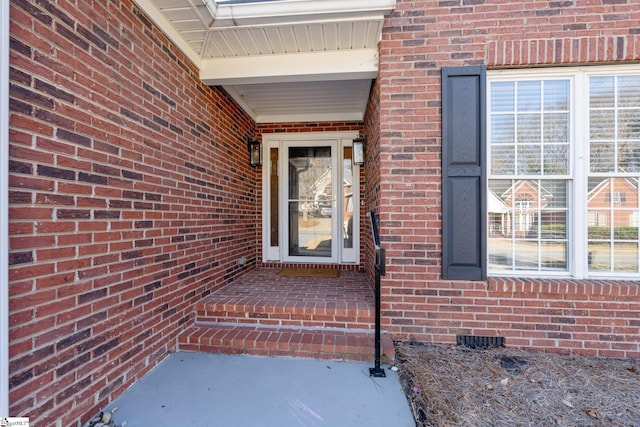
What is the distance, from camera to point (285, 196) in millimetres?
4664

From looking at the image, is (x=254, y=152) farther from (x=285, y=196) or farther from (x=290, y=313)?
(x=290, y=313)

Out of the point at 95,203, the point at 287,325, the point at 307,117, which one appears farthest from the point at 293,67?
the point at 287,325

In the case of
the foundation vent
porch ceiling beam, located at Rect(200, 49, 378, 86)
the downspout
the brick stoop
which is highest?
porch ceiling beam, located at Rect(200, 49, 378, 86)

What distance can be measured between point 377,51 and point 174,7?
182 cm

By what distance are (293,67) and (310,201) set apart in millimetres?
2243

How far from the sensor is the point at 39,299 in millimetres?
1406

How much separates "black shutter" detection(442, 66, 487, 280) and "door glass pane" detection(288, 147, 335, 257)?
224cm

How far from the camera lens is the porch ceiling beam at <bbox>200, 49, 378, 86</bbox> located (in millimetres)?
2762

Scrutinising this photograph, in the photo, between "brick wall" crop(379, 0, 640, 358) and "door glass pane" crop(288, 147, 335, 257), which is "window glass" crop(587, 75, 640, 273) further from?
"door glass pane" crop(288, 147, 335, 257)

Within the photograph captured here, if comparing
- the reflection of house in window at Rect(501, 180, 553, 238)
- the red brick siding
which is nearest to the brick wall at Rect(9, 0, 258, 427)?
the red brick siding

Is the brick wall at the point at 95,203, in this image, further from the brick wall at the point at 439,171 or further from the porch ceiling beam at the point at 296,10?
the brick wall at the point at 439,171

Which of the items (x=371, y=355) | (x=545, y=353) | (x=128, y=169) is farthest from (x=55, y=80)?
(x=545, y=353)

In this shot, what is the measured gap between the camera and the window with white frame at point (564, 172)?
8.36 feet

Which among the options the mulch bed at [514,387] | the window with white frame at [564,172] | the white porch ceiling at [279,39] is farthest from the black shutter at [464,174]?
the white porch ceiling at [279,39]
